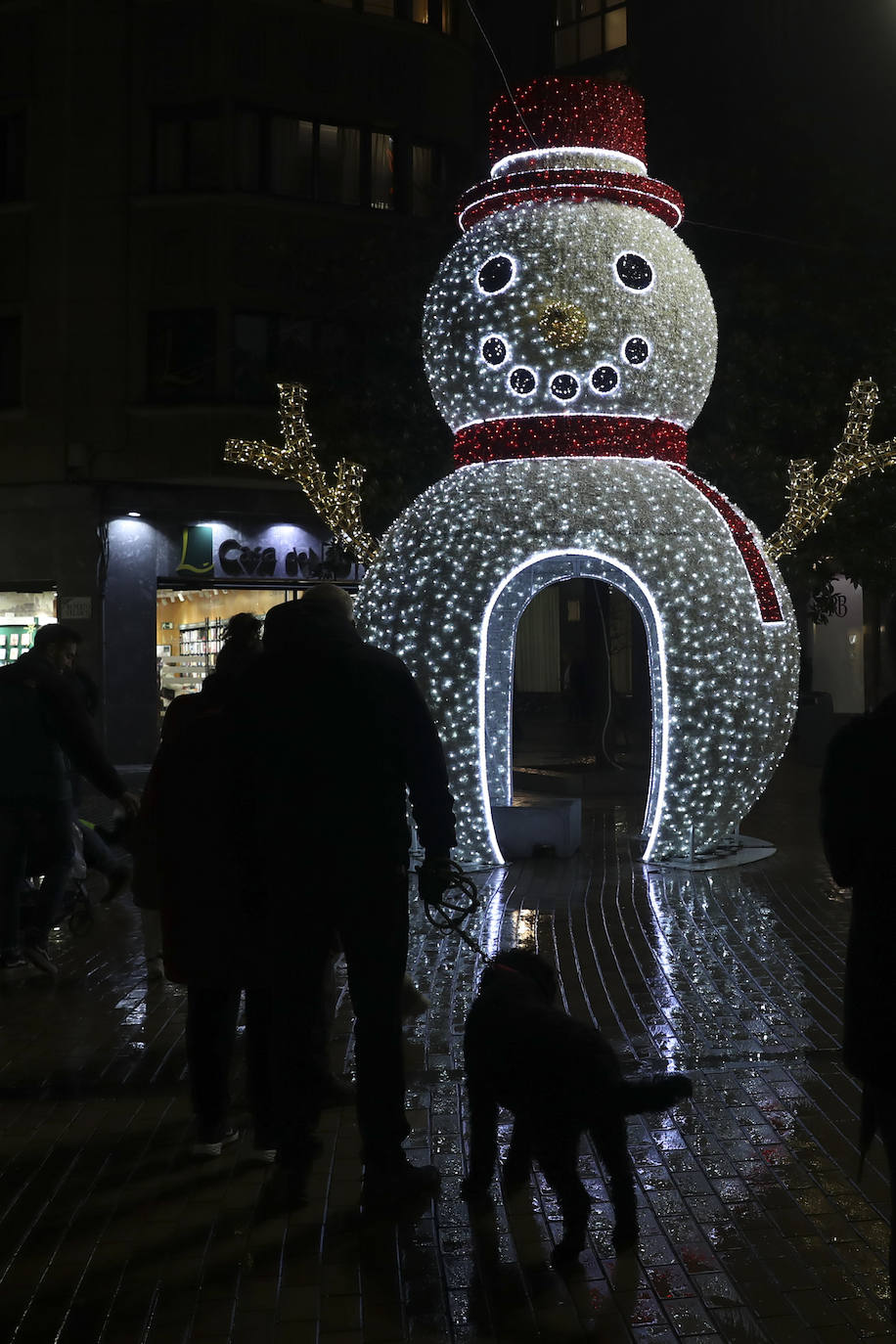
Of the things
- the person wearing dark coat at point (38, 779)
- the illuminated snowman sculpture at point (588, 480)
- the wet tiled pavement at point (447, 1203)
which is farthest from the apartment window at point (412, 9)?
the wet tiled pavement at point (447, 1203)

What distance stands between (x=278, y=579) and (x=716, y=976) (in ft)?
47.2

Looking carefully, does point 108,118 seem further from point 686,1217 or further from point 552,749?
point 686,1217

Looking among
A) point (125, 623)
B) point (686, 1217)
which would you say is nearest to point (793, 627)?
point (686, 1217)

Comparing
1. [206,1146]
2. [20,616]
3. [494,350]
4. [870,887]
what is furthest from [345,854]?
[20,616]

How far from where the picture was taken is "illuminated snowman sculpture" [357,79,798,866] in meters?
8.32

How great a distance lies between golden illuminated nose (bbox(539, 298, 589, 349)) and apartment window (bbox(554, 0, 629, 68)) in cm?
1872

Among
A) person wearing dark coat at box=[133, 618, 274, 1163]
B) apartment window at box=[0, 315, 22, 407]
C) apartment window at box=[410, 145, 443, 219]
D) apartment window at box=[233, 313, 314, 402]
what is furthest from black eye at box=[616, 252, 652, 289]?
apartment window at box=[0, 315, 22, 407]

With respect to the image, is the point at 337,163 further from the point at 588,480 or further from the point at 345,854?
the point at 345,854

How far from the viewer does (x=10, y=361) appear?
19.0 metres

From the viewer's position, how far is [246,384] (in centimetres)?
1881

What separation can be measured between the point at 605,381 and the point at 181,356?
11580mm

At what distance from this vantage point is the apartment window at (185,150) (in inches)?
743

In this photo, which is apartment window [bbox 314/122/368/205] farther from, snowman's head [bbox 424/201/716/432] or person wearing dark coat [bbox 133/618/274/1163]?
person wearing dark coat [bbox 133/618/274/1163]

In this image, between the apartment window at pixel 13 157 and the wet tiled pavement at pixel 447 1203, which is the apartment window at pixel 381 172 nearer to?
the apartment window at pixel 13 157
